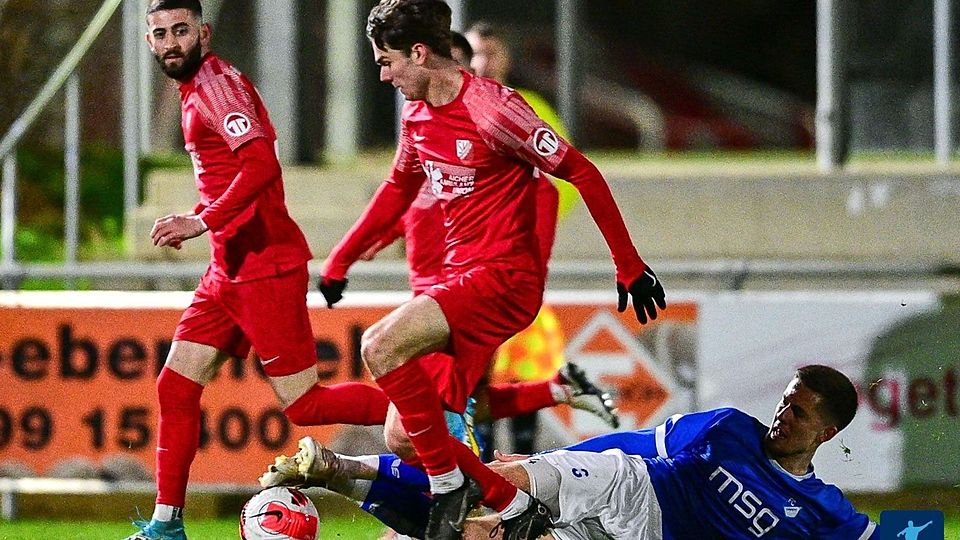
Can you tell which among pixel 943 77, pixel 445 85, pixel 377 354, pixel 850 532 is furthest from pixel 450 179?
pixel 943 77

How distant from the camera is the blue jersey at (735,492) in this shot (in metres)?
5.88

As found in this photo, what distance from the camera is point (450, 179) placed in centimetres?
599

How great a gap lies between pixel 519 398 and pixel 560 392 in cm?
17

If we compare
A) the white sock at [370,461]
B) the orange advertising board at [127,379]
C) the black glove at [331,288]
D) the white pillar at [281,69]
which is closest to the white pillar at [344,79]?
the white pillar at [281,69]

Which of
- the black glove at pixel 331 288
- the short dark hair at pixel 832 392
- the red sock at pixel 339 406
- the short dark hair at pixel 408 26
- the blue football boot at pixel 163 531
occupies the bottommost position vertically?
the blue football boot at pixel 163 531

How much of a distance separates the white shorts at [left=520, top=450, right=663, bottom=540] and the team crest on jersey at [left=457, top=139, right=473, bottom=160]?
3.42 feet

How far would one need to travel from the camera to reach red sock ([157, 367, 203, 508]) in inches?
245

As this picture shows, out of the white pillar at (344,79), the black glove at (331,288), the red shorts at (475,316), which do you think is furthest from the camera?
the white pillar at (344,79)

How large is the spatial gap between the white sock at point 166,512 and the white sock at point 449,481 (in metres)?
1.02

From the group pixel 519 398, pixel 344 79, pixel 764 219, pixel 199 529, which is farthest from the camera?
pixel 344 79

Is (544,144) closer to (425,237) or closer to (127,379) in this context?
(425,237)

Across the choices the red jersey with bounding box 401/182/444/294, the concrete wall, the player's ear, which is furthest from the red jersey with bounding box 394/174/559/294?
the concrete wall

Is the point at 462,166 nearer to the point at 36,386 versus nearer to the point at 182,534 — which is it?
the point at 182,534

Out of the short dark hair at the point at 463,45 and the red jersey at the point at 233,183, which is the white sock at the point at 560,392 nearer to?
the red jersey at the point at 233,183
